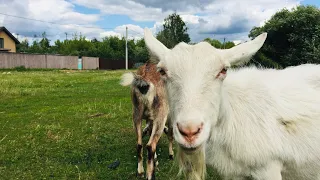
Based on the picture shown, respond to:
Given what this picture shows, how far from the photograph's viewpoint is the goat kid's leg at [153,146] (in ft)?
19.5

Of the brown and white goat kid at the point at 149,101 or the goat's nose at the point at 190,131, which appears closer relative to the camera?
the goat's nose at the point at 190,131

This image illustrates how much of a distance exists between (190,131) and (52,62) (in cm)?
4997

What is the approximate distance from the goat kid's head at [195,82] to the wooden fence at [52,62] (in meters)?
43.0

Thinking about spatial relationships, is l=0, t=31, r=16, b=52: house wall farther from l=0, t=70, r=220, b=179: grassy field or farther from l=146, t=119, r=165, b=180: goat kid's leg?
l=146, t=119, r=165, b=180: goat kid's leg

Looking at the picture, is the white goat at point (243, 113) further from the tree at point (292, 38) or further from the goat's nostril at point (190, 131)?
the tree at point (292, 38)

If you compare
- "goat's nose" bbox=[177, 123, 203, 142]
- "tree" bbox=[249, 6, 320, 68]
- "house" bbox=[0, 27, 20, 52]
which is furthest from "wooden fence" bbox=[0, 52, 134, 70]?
"goat's nose" bbox=[177, 123, 203, 142]

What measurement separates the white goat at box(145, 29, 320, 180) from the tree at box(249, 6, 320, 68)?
13.2m

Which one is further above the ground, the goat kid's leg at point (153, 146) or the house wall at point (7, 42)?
the house wall at point (7, 42)

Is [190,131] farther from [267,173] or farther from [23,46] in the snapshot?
[23,46]

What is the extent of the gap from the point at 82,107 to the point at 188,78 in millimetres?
10089

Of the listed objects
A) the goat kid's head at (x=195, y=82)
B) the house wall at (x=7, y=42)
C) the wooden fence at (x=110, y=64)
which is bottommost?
the wooden fence at (x=110, y=64)

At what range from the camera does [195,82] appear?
312 centimetres

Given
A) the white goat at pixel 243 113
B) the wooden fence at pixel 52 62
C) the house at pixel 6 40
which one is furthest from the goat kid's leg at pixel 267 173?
the house at pixel 6 40

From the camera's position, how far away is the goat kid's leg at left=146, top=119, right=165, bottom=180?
594cm
